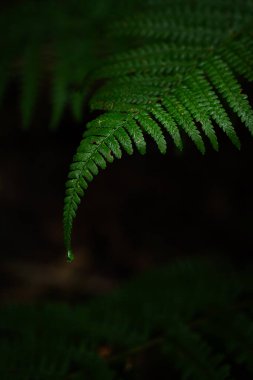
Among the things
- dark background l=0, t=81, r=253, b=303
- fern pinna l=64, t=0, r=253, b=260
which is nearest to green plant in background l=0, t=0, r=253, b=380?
fern pinna l=64, t=0, r=253, b=260

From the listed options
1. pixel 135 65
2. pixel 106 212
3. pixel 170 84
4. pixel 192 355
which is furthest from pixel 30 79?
pixel 106 212

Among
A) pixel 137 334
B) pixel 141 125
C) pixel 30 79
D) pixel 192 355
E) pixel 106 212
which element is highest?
pixel 106 212

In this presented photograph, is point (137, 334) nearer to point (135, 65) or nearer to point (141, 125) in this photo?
point (141, 125)

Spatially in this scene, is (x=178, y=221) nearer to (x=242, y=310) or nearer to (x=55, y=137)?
(x=55, y=137)

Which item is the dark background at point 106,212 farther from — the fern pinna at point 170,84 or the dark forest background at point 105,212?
the fern pinna at point 170,84

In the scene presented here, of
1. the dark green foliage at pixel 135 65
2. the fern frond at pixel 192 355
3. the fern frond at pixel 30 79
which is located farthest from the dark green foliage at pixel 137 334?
the fern frond at pixel 30 79

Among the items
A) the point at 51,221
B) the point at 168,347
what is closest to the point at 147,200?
the point at 51,221
